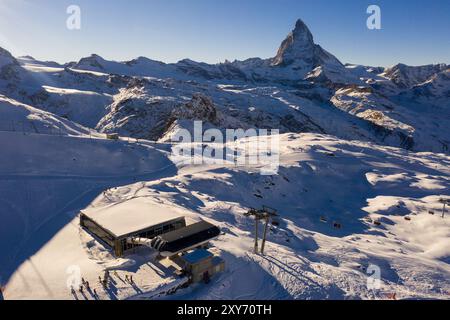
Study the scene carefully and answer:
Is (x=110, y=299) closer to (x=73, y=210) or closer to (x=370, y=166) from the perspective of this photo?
(x=73, y=210)

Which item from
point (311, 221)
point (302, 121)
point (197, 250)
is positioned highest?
point (302, 121)

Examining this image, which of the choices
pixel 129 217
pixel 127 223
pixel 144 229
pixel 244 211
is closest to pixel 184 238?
pixel 144 229

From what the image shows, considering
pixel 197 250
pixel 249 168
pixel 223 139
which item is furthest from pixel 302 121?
pixel 197 250

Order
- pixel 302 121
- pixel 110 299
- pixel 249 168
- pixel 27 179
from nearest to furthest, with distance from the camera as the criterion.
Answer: pixel 110 299 < pixel 27 179 < pixel 249 168 < pixel 302 121

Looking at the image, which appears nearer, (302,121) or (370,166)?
(370,166)

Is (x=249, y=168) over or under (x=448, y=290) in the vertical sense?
over

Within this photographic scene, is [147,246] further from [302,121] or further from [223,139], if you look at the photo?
[302,121]

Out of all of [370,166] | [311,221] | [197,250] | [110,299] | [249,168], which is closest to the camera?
[110,299]

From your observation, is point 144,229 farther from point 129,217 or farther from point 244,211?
point 244,211

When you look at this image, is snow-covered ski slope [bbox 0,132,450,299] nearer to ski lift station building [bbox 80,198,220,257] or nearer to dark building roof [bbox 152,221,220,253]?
ski lift station building [bbox 80,198,220,257]
